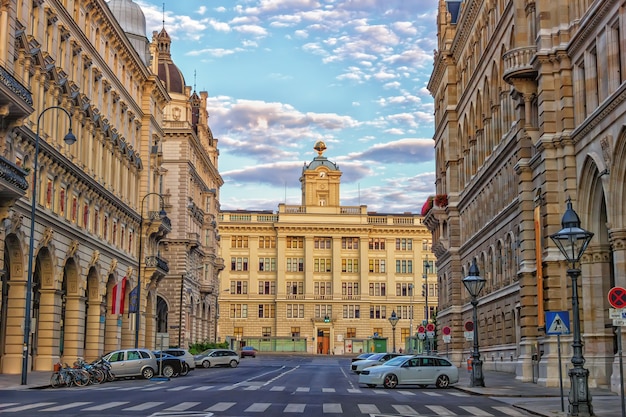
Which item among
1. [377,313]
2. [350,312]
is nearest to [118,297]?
[350,312]

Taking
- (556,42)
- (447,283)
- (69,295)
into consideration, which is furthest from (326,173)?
(556,42)

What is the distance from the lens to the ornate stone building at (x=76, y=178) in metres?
41.3

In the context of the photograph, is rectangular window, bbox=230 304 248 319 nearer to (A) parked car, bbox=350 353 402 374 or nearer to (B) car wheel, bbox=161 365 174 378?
(A) parked car, bbox=350 353 402 374

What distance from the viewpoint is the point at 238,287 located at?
141 m

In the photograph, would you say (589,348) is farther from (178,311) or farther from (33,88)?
(178,311)

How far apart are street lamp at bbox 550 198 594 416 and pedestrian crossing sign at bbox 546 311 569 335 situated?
3.53 feet

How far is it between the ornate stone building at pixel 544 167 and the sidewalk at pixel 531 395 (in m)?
1.20

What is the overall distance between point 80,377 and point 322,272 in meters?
105

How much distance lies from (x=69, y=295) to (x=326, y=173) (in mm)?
92743

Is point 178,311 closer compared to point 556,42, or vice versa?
point 556,42

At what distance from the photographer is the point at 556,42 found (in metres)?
38.0

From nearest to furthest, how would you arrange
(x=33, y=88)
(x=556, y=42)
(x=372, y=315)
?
(x=556, y=42), (x=33, y=88), (x=372, y=315)

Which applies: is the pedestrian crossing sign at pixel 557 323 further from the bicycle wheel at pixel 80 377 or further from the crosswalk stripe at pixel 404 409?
the bicycle wheel at pixel 80 377

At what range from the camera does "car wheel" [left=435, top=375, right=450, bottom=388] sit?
39.2 meters
